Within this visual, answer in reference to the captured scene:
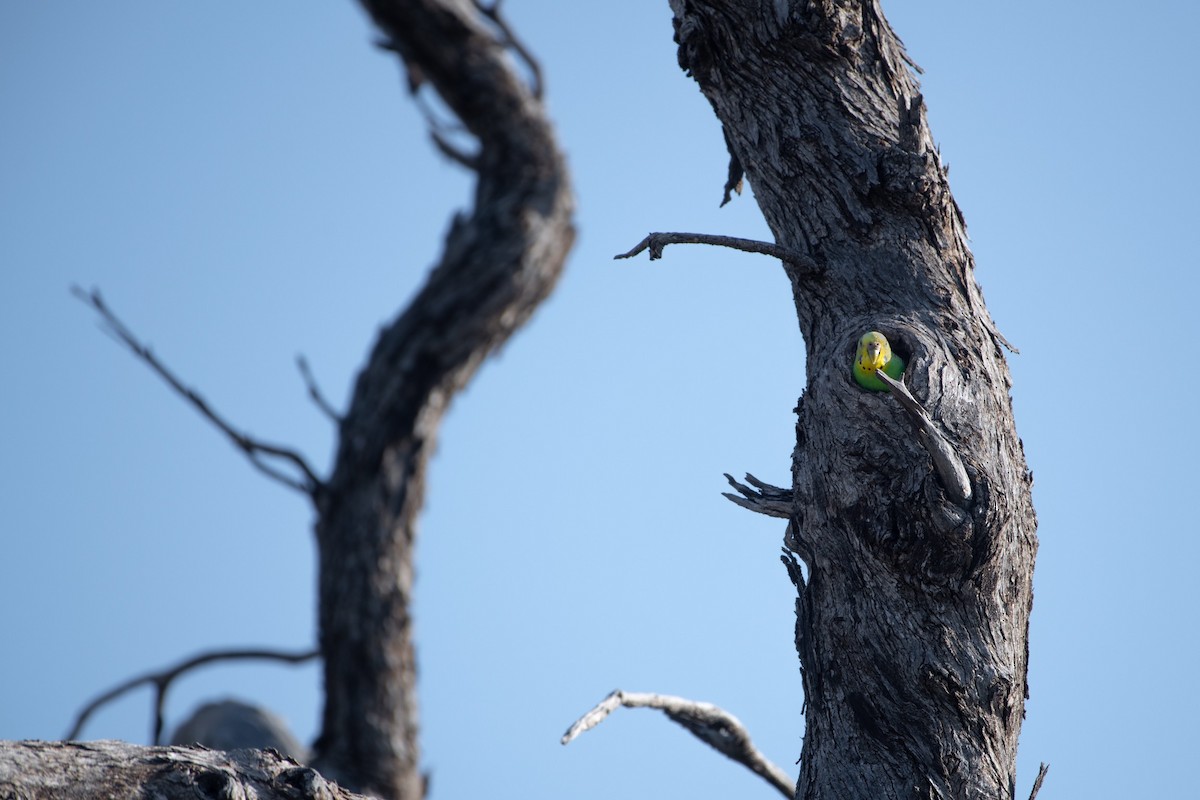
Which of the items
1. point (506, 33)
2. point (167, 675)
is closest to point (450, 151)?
point (506, 33)

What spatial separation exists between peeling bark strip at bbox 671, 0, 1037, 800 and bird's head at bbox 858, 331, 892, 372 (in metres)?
0.05

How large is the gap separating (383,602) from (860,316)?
3.46 m

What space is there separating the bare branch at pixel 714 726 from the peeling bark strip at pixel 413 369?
2518 millimetres

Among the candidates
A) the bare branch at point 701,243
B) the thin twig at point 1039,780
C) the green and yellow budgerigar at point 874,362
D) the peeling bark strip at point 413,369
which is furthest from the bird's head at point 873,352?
the peeling bark strip at point 413,369

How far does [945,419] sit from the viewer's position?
7.60 ft

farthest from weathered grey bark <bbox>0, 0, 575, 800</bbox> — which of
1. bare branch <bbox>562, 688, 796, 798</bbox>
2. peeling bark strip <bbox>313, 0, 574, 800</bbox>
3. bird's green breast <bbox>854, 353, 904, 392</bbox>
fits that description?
bird's green breast <bbox>854, 353, 904, 392</bbox>

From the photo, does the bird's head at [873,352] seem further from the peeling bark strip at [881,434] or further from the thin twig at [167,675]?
the thin twig at [167,675]

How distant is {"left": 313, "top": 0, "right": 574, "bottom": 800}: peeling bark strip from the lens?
5305 mm

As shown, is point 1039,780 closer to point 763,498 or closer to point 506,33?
point 763,498

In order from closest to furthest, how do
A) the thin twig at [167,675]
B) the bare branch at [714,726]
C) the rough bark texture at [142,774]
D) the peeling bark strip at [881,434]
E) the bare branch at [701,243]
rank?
the rough bark texture at [142,774], the peeling bark strip at [881,434], the bare branch at [701,243], the bare branch at [714,726], the thin twig at [167,675]

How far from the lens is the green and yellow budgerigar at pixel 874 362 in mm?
2328

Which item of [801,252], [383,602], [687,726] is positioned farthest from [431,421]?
[801,252]

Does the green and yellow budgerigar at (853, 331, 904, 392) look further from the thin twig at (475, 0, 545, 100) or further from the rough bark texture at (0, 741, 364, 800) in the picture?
the thin twig at (475, 0, 545, 100)

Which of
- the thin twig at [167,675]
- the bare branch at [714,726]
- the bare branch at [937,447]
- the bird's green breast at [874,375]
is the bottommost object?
the bare branch at [714,726]
